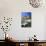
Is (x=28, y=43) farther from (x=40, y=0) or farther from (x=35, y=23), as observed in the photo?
(x=40, y=0)

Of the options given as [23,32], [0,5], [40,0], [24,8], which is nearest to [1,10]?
[0,5]

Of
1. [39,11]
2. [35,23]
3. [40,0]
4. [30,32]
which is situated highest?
[40,0]

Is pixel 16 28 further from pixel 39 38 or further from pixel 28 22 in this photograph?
pixel 39 38

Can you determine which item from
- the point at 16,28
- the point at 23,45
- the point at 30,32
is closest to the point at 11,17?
the point at 16,28

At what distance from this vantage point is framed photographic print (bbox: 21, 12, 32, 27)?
182 inches

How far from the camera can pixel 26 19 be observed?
464 centimetres

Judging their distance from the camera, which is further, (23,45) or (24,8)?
(24,8)

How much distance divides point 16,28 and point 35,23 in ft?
2.31

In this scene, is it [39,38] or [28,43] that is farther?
[39,38]

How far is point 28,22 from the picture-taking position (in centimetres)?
464

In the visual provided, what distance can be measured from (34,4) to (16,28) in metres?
1.09

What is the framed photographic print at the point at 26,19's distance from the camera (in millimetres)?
4629

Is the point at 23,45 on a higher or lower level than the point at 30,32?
lower

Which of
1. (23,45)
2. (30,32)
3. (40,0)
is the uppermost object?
(40,0)
